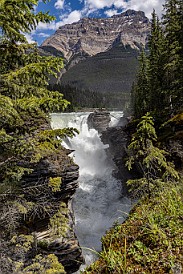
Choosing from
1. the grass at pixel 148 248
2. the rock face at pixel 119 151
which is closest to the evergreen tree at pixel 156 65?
the rock face at pixel 119 151

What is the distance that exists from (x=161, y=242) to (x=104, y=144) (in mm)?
44583

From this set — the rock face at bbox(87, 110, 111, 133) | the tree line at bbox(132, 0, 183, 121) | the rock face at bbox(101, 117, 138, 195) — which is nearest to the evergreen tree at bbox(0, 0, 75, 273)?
the tree line at bbox(132, 0, 183, 121)

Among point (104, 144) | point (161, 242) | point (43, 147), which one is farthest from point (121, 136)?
point (161, 242)

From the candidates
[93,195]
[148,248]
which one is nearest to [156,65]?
[93,195]

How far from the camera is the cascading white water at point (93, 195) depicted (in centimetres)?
2130

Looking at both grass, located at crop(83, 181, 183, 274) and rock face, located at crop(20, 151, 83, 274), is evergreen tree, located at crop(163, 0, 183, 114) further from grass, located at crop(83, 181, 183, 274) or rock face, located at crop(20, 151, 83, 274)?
grass, located at crop(83, 181, 183, 274)

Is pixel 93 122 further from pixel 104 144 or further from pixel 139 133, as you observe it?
pixel 139 133

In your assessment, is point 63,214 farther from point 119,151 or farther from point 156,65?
point 119,151

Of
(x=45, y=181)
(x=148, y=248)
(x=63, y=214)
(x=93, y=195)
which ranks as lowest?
(x=148, y=248)

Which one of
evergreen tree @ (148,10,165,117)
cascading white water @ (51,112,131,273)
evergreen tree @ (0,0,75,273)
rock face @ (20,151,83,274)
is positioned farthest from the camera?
evergreen tree @ (148,10,165,117)

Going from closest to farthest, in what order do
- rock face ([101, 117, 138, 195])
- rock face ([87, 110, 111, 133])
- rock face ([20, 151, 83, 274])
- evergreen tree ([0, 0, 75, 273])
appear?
evergreen tree ([0, 0, 75, 273]) < rock face ([20, 151, 83, 274]) < rock face ([101, 117, 138, 195]) < rock face ([87, 110, 111, 133])

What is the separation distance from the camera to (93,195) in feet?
96.5

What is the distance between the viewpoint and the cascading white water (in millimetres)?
21297

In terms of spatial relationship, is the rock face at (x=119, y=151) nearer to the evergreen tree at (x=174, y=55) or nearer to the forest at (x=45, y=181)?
the evergreen tree at (x=174, y=55)
